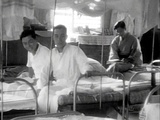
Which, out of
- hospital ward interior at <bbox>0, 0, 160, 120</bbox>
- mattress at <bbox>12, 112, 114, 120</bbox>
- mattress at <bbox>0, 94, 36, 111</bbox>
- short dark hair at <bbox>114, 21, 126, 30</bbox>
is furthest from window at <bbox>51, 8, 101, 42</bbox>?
mattress at <bbox>12, 112, 114, 120</bbox>

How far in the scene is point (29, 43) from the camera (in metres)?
2.59

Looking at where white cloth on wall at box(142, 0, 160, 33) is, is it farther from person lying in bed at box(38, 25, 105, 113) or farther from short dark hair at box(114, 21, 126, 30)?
person lying in bed at box(38, 25, 105, 113)

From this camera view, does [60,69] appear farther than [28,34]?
Yes

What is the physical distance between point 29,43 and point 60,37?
1.07ft

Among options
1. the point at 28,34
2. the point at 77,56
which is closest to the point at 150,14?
the point at 77,56

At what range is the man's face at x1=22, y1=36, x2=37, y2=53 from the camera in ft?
8.37

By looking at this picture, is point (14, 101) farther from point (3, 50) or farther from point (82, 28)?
point (82, 28)

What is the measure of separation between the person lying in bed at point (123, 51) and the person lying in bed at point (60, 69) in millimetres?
279

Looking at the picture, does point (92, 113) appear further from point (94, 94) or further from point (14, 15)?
point (14, 15)

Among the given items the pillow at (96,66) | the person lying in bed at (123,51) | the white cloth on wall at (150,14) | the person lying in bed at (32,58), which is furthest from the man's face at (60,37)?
the white cloth on wall at (150,14)

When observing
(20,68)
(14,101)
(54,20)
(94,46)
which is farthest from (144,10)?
(14,101)

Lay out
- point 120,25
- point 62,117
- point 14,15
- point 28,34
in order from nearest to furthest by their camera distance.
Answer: point 62,117 < point 14,15 < point 28,34 < point 120,25

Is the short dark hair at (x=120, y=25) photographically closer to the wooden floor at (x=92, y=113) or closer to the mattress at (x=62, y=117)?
the wooden floor at (x=92, y=113)

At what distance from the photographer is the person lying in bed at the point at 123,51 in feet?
9.88
